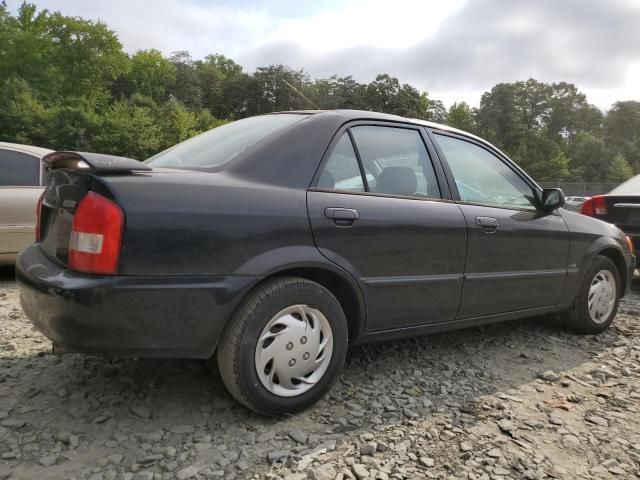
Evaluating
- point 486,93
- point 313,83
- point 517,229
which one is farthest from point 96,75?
point 486,93

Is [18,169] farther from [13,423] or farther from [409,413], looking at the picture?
[409,413]

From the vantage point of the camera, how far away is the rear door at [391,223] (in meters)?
2.56

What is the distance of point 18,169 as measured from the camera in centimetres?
509

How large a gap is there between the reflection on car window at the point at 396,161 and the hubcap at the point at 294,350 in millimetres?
817

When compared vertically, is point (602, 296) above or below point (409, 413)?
above

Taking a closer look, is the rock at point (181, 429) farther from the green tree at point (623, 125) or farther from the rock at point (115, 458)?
the green tree at point (623, 125)

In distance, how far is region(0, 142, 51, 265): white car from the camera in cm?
494

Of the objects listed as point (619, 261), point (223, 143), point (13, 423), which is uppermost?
point (223, 143)

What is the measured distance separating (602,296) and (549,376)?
1.32m

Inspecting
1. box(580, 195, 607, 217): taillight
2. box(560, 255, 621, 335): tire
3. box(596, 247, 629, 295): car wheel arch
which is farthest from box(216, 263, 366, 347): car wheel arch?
box(580, 195, 607, 217): taillight

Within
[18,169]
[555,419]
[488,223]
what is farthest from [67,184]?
[18,169]

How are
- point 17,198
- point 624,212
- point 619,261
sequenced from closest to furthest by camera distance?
point 619,261, point 17,198, point 624,212

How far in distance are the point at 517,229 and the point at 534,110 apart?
89.9 metres

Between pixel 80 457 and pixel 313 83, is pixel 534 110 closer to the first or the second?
pixel 313 83
